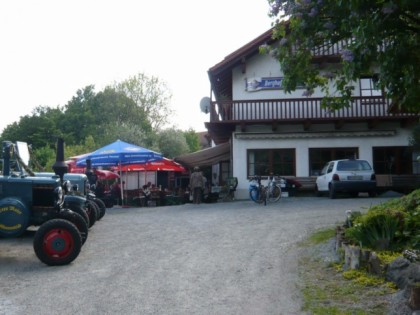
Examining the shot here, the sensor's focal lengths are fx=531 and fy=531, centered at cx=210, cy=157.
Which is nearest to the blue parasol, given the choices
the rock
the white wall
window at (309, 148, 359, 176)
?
the white wall

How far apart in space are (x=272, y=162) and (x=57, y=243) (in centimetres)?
1642

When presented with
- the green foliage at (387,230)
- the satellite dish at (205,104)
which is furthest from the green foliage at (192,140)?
the green foliage at (387,230)

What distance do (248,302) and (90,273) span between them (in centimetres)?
273

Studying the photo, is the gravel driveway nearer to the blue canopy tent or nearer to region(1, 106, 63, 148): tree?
the blue canopy tent

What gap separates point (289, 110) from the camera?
23.4m

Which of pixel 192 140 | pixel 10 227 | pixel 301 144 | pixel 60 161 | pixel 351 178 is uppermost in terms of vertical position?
pixel 192 140

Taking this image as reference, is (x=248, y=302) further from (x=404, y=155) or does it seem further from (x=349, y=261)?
(x=404, y=155)

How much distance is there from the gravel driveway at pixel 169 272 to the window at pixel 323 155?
36.7 ft

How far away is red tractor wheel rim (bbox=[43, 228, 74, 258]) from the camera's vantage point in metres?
8.24

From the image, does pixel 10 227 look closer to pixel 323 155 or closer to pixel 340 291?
pixel 340 291

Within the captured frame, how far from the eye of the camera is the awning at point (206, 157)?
2591 cm

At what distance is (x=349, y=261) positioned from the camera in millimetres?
7137

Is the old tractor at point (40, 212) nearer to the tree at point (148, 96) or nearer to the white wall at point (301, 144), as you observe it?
the white wall at point (301, 144)

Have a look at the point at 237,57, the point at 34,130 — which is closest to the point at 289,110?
the point at 237,57
